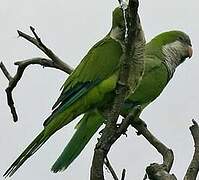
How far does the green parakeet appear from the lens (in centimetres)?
269

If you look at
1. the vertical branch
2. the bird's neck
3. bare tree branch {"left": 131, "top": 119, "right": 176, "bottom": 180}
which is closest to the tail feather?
bare tree branch {"left": 131, "top": 119, "right": 176, "bottom": 180}

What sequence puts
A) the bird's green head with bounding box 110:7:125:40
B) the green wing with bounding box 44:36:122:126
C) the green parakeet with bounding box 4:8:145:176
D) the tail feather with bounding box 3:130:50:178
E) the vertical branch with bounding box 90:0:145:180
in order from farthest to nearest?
the green wing with bounding box 44:36:122:126
the green parakeet with bounding box 4:8:145:176
the bird's green head with bounding box 110:7:125:40
the tail feather with bounding box 3:130:50:178
the vertical branch with bounding box 90:0:145:180

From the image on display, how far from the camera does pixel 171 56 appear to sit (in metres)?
3.99

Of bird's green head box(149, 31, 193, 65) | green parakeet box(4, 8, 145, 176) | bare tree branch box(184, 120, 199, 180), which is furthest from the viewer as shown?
bird's green head box(149, 31, 193, 65)

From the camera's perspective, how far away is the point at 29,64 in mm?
2330

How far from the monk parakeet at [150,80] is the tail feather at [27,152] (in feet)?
0.87

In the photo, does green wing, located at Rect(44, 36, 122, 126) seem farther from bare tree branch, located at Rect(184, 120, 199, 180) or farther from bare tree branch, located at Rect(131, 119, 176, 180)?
bare tree branch, located at Rect(184, 120, 199, 180)

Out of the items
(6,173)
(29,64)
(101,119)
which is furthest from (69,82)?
(6,173)

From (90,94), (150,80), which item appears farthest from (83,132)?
(150,80)

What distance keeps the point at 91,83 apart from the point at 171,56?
1.18m

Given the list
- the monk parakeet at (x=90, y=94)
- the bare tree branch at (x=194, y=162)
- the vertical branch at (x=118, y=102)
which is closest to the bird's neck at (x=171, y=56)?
the monk parakeet at (x=90, y=94)

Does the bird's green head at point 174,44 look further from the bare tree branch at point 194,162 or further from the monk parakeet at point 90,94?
the bare tree branch at point 194,162

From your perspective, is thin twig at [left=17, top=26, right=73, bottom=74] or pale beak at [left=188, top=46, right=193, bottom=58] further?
pale beak at [left=188, top=46, right=193, bottom=58]

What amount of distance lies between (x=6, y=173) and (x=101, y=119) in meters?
1.38
